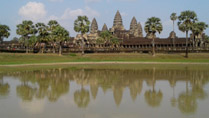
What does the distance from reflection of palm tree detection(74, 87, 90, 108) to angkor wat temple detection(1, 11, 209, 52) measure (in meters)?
66.7

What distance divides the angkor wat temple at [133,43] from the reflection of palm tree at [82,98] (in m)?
66.7

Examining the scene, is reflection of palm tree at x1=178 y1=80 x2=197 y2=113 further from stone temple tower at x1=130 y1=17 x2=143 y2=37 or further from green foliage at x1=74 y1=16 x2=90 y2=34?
stone temple tower at x1=130 y1=17 x2=143 y2=37

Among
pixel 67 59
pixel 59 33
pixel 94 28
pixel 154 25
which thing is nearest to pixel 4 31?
pixel 59 33

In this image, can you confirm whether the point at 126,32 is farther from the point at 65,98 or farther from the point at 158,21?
the point at 65,98

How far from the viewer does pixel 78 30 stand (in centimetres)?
7694

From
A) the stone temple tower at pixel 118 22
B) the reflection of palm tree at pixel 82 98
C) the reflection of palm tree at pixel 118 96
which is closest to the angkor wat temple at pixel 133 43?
the stone temple tower at pixel 118 22

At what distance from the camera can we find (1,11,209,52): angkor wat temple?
88438 mm

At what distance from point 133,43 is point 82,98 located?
9449 centimetres

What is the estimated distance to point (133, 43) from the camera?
356ft

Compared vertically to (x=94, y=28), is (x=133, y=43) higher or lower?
lower

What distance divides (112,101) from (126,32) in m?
123

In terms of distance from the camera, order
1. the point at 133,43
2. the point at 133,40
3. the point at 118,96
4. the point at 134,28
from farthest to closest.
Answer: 1. the point at 134,28
2. the point at 133,40
3. the point at 133,43
4. the point at 118,96

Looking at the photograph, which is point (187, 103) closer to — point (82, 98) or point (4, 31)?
point (82, 98)

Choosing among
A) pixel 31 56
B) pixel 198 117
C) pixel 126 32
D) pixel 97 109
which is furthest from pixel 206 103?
pixel 126 32
